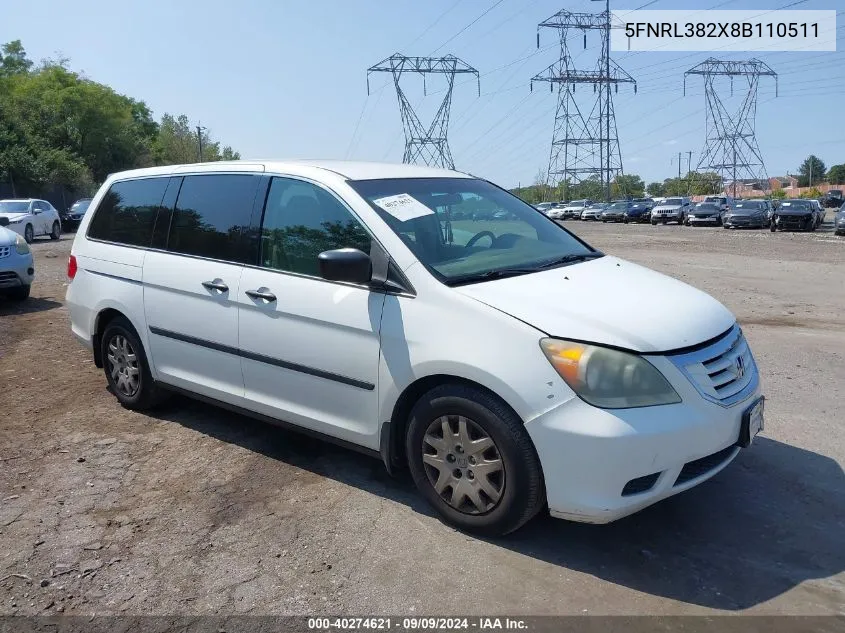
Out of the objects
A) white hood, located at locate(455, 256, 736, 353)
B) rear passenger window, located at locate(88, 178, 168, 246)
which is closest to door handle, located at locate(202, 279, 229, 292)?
rear passenger window, located at locate(88, 178, 168, 246)

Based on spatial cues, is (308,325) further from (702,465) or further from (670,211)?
(670,211)

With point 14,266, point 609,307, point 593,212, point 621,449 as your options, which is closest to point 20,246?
point 14,266

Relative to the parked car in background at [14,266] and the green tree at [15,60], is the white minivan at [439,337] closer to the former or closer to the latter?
the parked car in background at [14,266]

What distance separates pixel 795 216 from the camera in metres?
30.6

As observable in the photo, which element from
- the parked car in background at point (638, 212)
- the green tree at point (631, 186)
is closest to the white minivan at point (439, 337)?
the parked car in background at point (638, 212)

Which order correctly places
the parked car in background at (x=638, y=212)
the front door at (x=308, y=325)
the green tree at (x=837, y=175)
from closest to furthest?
the front door at (x=308, y=325) → the parked car in background at (x=638, y=212) → the green tree at (x=837, y=175)

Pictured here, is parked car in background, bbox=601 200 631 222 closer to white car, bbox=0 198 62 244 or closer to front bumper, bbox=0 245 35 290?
white car, bbox=0 198 62 244

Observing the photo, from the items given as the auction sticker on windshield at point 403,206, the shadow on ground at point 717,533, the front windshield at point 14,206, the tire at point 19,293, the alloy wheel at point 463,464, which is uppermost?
the front windshield at point 14,206

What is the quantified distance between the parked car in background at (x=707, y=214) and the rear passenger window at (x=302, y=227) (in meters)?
37.9

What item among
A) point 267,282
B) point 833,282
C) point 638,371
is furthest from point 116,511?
point 833,282

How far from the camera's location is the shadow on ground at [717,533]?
313 cm

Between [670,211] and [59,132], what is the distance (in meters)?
40.9

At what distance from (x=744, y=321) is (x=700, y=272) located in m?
5.72

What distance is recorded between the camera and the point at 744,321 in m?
8.68
